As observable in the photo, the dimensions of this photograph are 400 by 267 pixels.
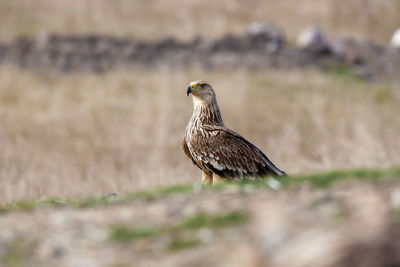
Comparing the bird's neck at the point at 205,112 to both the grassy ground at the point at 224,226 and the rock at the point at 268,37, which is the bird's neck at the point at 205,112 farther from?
the rock at the point at 268,37

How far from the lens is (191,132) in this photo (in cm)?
1127

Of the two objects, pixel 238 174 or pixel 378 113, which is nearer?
pixel 238 174

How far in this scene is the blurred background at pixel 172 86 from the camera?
1944cm

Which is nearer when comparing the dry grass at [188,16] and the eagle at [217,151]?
the eagle at [217,151]

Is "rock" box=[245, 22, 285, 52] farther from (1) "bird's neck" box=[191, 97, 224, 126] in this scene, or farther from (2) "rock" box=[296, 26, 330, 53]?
(1) "bird's neck" box=[191, 97, 224, 126]

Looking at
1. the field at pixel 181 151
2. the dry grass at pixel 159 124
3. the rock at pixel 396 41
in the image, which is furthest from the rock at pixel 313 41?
the dry grass at pixel 159 124

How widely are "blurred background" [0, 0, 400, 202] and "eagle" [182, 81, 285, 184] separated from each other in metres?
1.44

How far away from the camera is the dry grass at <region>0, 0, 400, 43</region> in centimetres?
3584

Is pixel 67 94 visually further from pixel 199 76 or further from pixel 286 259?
pixel 286 259

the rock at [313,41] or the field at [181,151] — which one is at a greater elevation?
the rock at [313,41]

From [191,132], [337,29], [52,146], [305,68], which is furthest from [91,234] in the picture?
[337,29]

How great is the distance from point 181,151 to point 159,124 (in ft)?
5.92

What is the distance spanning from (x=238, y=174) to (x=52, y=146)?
1073 cm

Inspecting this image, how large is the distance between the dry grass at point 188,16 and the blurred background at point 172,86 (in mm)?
103
